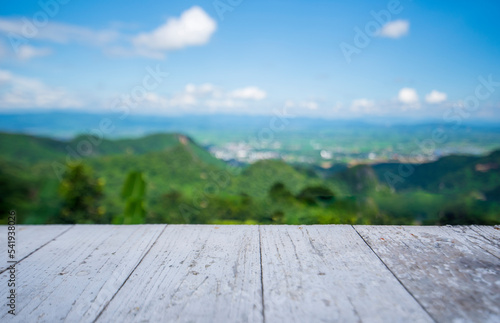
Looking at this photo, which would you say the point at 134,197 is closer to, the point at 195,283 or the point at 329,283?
the point at 195,283

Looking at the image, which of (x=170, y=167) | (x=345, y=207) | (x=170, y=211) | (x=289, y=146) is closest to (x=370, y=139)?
(x=289, y=146)

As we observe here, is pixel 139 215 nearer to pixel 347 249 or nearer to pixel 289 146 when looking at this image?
pixel 347 249

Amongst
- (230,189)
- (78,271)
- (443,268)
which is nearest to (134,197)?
(78,271)

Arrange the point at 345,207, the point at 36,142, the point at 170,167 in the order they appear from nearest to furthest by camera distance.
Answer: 1. the point at 345,207
2. the point at 170,167
3. the point at 36,142

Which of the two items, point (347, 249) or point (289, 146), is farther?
point (289, 146)

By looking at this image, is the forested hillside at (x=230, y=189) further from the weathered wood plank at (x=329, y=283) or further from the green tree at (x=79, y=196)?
the weathered wood plank at (x=329, y=283)

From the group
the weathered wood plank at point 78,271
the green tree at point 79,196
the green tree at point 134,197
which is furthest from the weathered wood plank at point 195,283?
the green tree at point 79,196
